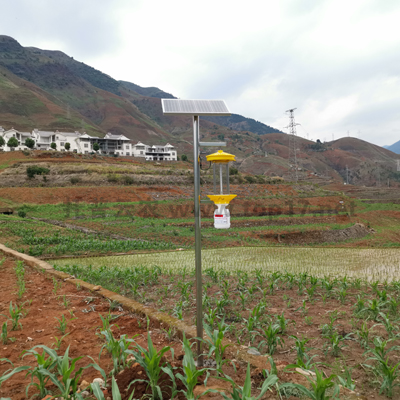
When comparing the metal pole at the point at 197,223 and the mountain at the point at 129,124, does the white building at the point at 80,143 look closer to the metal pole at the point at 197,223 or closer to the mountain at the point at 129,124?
the mountain at the point at 129,124

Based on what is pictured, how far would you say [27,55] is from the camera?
513 feet

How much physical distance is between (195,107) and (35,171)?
3892 centimetres

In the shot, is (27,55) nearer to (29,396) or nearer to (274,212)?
(274,212)

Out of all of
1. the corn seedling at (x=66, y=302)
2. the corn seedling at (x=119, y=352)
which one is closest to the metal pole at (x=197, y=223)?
the corn seedling at (x=119, y=352)

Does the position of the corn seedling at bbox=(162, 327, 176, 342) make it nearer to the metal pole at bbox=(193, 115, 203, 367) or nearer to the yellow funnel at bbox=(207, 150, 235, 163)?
the metal pole at bbox=(193, 115, 203, 367)

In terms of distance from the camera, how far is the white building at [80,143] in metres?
63.8

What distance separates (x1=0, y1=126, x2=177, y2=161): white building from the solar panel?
2348 inches

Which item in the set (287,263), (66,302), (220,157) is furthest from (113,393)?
(287,263)

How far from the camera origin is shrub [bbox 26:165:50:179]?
35.3m

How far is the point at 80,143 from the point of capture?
64438 millimetres

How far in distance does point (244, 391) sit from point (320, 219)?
24145mm

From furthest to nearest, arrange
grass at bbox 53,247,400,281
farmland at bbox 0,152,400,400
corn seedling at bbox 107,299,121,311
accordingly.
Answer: grass at bbox 53,247,400,281
corn seedling at bbox 107,299,121,311
farmland at bbox 0,152,400,400

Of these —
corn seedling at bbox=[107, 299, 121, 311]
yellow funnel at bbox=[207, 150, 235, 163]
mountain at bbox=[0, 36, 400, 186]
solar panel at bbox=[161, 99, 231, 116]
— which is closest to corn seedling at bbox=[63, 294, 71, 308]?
corn seedling at bbox=[107, 299, 121, 311]

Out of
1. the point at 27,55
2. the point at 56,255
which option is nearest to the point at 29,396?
the point at 56,255
